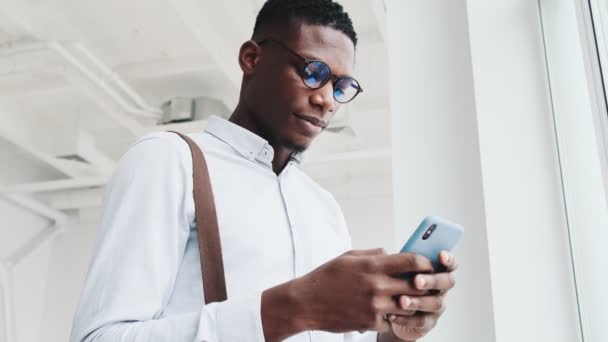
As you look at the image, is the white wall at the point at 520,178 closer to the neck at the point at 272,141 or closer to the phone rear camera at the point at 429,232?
the neck at the point at 272,141

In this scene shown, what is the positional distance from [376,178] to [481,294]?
480 cm

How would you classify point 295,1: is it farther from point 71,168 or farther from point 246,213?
point 71,168

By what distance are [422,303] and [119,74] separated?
417cm

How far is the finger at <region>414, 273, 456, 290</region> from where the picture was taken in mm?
722

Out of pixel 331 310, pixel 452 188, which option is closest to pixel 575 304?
pixel 452 188

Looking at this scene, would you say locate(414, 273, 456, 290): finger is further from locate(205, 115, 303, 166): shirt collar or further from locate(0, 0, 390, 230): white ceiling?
locate(0, 0, 390, 230): white ceiling

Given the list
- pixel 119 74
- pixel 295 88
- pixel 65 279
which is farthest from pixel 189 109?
pixel 295 88

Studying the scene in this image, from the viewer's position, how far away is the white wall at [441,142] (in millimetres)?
1344

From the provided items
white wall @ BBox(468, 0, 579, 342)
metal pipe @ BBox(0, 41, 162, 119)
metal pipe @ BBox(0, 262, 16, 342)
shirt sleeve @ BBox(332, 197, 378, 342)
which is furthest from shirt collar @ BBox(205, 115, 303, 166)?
metal pipe @ BBox(0, 262, 16, 342)

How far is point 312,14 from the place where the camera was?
1.24m

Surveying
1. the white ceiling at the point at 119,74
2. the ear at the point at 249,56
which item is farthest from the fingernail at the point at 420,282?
the white ceiling at the point at 119,74

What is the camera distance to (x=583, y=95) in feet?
4.60

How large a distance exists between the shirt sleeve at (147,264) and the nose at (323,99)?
260 mm

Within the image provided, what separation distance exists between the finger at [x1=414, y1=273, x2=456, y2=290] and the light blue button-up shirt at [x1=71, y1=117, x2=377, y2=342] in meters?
0.20
